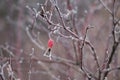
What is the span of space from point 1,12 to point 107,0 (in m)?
7.60

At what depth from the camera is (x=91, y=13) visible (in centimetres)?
448

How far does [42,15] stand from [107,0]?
259 cm

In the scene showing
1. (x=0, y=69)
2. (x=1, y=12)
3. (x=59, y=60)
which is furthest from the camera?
(x=1, y=12)

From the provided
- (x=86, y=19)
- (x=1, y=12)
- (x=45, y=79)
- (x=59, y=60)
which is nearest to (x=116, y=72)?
(x=59, y=60)

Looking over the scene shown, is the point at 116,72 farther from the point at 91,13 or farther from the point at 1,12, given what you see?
the point at 1,12

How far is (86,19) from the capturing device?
4.27 meters

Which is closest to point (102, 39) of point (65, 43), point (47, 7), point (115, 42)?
point (65, 43)

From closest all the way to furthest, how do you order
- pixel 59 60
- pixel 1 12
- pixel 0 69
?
1. pixel 0 69
2. pixel 59 60
3. pixel 1 12

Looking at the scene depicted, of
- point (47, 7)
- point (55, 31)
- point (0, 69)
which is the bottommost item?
point (0, 69)

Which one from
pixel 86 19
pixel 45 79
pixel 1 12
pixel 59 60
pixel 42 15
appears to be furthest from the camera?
pixel 1 12

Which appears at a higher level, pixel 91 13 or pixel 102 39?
pixel 91 13

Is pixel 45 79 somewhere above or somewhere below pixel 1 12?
below

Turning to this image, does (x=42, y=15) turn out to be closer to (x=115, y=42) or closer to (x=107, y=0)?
(x=115, y=42)

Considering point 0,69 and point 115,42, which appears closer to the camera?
point 0,69
